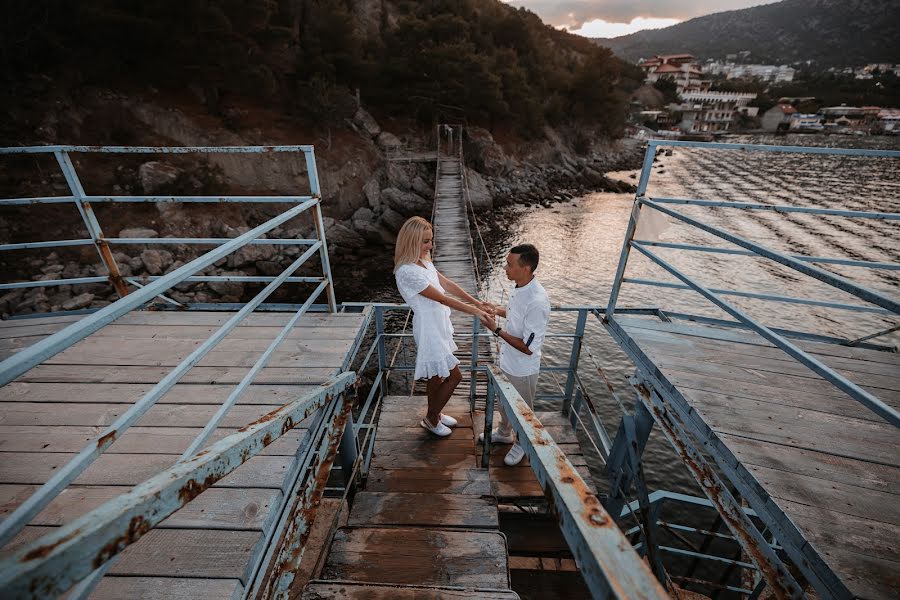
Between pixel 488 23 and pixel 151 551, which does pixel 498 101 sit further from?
pixel 151 551

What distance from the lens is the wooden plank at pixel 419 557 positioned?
7.44 feet

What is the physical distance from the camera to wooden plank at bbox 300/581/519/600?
6.06 ft

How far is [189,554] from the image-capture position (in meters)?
1.65

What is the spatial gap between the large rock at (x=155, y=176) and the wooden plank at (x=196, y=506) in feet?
56.0

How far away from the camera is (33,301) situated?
426 inches

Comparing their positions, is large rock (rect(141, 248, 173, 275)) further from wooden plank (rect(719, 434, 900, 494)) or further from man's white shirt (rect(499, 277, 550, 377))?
wooden plank (rect(719, 434, 900, 494))

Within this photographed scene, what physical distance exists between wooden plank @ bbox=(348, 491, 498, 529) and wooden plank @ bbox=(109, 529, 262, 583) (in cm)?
117

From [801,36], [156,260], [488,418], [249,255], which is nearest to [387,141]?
[249,255]

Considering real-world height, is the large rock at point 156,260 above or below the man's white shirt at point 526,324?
below

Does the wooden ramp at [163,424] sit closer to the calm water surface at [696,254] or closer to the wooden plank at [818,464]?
the wooden plank at [818,464]

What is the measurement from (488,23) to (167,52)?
84.8 ft

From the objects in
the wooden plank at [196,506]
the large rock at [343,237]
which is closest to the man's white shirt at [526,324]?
the wooden plank at [196,506]

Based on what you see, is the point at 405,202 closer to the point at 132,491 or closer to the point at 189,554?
the point at 189,554

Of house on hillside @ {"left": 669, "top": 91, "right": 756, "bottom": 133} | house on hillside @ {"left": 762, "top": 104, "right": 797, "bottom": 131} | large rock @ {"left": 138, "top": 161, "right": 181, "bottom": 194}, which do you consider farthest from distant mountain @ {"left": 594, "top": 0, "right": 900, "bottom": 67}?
large rock @ {"left": 138, "top": 161, "right": 181, "bottom": 194}
